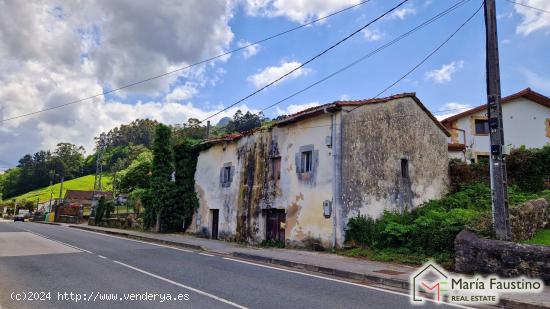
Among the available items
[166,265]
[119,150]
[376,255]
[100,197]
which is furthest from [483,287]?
[119,150]

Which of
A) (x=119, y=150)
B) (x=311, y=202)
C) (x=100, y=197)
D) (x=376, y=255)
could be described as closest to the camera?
(x=376, y=255)

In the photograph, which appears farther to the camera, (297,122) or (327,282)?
(297,122)

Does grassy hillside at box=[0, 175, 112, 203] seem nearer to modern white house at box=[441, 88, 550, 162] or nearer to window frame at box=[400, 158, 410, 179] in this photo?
modern white house at box=[441, 88, 550, 162]

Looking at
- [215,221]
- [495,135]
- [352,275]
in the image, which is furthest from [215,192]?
[495,135]

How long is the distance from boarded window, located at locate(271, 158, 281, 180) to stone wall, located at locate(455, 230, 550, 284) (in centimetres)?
940

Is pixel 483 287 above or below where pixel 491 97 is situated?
below

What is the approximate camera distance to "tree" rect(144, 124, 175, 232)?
2553cm

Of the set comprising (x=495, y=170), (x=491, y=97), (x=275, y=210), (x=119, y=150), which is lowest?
(x=275, y=210)

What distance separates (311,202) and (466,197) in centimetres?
797

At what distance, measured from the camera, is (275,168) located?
736 inches

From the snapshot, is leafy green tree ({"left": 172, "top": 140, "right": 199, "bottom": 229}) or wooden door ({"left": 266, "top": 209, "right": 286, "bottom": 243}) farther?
leafy green tree ({"left": 172, "top": 140, "right": 199, "bottom": 229})

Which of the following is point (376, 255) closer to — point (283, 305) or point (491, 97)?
point (491, 97)

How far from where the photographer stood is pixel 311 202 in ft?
53.4

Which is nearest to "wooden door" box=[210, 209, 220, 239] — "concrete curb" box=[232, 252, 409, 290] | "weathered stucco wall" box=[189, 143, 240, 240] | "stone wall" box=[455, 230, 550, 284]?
"weathered stucco wall" box=[189, 143, 240, 240]
